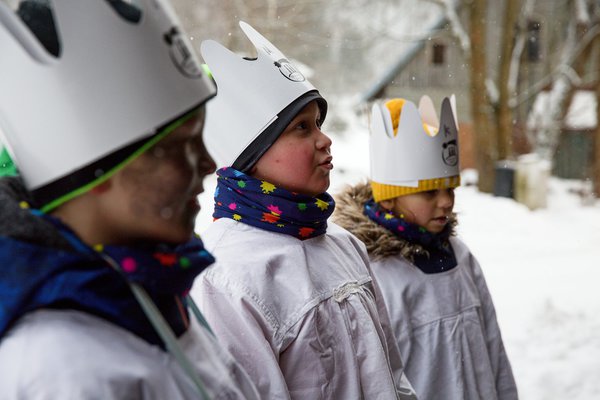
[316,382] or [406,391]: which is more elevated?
[316,382]

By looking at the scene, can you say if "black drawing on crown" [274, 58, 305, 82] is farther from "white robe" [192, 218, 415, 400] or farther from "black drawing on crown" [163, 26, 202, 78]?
"black drawing on crown" [163, 26, 202, 78]

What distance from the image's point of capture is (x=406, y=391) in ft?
5.34

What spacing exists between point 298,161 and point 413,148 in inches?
30.0

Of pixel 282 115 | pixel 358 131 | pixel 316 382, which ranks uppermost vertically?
pixel 282 115

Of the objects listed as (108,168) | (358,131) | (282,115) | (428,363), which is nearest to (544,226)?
(358,131)

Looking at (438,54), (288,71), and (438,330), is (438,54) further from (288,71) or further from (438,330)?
(288,71)

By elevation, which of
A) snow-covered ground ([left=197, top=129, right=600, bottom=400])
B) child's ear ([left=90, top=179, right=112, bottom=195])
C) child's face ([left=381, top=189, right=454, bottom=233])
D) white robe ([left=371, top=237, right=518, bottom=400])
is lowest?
snow-covered ground ([left=197, top=129, right=600, bottom=400])

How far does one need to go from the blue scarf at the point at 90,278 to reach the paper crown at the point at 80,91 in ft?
0.29

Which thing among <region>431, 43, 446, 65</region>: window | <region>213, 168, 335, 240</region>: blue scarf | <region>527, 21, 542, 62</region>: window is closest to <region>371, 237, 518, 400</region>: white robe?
<region>213, 168, 335, 240</region>: blue scarf

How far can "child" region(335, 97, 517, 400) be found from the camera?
198cm

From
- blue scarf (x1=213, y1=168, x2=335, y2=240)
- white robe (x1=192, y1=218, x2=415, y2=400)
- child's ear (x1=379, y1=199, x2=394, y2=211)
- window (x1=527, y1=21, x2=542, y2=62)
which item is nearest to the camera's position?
white robe (x1=192, y1=218, x2=415, y2=400)

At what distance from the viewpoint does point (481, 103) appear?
924cm

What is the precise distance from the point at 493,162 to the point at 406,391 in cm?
801

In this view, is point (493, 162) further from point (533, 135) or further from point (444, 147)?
point (444, 147)
